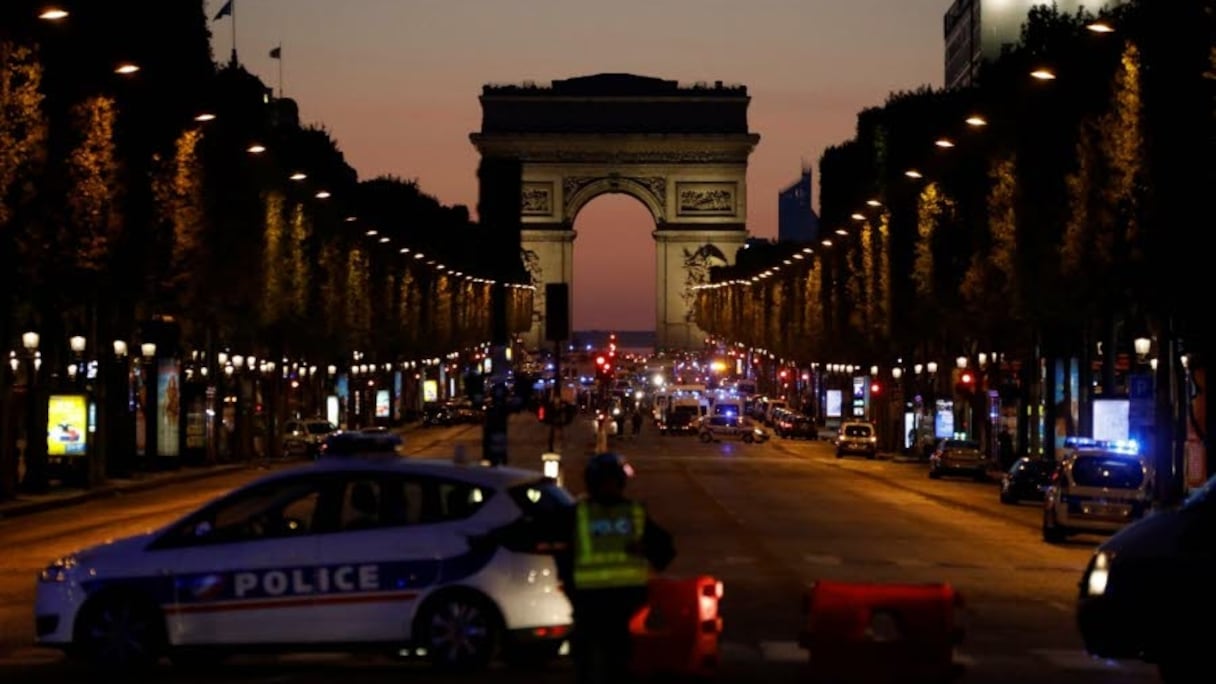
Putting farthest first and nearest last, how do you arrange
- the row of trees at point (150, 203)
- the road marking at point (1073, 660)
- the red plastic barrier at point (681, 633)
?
the row of trees at point (150, 203), the road marking at point (1073, 660), the red plastic barrier at point (681, 633)

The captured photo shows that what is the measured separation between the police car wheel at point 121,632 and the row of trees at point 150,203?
9.97 meters

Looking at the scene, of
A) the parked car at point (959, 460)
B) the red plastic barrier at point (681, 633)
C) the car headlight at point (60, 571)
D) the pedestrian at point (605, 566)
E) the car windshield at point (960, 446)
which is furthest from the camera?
the car windshield at point (960, 446)

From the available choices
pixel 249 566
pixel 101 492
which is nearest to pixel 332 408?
pixel 101 492

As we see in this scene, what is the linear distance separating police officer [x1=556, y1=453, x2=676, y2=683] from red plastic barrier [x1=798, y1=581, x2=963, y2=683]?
323 centimetres

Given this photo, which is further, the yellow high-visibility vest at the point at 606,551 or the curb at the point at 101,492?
the curb at the point at 101,492

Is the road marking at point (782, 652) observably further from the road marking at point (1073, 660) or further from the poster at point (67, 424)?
the poster at point (67, 424)

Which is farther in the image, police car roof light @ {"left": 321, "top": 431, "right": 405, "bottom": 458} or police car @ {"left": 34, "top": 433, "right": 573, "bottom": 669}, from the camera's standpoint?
police car roof light @ {"left": 321, "top": 431, "right": 405, "bottom": 458}

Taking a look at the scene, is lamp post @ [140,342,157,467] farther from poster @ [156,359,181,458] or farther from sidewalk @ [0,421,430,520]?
sidewalk @ [0,421,430,520]

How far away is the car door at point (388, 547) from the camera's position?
731 inches

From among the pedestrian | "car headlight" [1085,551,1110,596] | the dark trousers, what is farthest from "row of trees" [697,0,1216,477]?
the dark trousers

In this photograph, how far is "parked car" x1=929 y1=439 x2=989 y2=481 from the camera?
71.2 meters

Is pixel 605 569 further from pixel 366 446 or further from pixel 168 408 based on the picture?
pixel 168 408

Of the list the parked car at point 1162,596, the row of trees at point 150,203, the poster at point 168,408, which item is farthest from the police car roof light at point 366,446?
the poster at point 168,408

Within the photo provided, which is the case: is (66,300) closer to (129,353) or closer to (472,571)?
(129,353)
